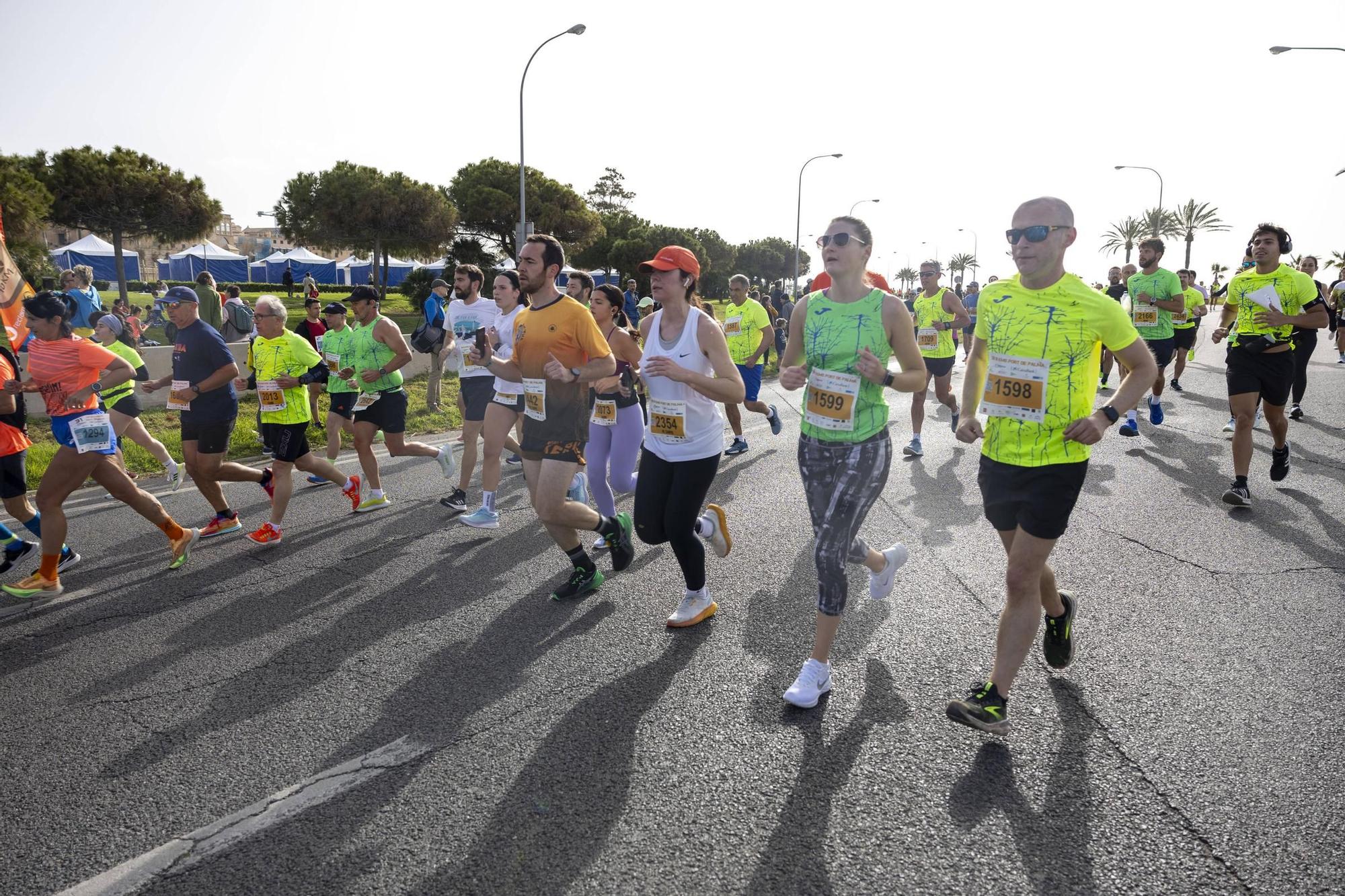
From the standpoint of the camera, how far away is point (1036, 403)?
3186mm

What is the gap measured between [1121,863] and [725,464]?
6.47m

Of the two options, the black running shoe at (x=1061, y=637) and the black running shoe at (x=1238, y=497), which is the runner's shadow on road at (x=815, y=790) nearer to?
the black running shoe at (x=1061, y=637)

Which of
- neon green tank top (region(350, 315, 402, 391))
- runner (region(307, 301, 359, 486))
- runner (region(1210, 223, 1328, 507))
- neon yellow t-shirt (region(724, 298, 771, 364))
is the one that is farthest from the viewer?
neon yellow t-shirt (region(724, 298, 771, 364))

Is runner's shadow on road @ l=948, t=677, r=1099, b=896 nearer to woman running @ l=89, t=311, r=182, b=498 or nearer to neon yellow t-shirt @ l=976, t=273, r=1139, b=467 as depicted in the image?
neon yellow t-shirt @ l=976, t=273, r=1139, b=467

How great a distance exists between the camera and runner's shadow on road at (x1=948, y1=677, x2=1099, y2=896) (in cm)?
244

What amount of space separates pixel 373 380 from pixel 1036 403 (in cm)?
528

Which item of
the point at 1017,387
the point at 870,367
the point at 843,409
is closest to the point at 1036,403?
the point at 1017,387

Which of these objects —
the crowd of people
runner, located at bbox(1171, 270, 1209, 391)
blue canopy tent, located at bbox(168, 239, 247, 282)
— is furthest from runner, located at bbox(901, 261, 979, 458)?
blue canopy tent, located at bbox(168, 239, 247, 282)

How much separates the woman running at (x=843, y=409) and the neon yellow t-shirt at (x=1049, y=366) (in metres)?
0.38

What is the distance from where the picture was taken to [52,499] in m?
4.96

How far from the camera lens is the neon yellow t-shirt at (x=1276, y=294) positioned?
21.4ft

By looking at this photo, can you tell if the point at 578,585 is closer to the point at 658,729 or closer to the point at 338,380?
the point at 658,729

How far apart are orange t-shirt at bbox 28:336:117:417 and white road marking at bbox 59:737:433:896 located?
3418 millimetres

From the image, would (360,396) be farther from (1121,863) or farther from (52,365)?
(1121,863)
